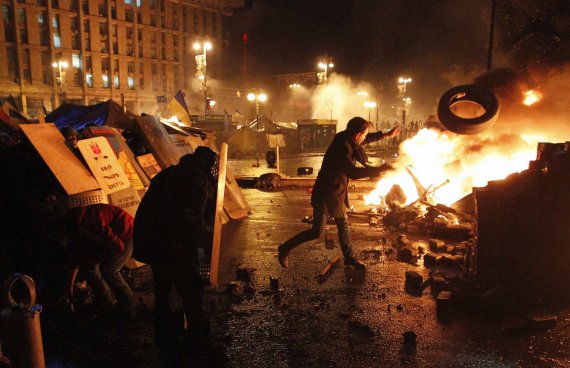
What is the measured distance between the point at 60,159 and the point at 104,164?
769 millimetres

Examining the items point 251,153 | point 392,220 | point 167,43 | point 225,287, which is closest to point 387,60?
point 167,43

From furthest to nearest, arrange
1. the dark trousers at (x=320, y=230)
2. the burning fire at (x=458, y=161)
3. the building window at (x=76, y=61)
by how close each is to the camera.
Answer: the building window at (x=76, y=61), the burning fire at (x=458, y=161), the dark trousers at (x=320, y=230)

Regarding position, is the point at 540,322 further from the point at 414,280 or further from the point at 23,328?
the point at 23,328

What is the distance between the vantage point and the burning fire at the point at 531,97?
424 inches

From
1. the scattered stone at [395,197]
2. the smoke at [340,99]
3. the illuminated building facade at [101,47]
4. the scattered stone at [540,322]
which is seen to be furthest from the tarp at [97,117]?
the smoke at [340,99]

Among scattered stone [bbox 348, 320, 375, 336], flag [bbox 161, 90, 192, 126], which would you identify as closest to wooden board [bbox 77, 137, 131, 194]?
scattered stone [bbox 348, 320, 375, 336]

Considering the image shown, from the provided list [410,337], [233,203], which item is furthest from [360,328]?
[233,203]

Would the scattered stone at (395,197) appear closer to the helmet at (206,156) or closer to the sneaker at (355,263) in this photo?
the sneaker at (355,263)

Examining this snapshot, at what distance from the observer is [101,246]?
15.0 ft

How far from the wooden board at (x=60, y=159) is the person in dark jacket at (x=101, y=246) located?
151 cm

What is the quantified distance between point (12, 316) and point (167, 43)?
2758 inches

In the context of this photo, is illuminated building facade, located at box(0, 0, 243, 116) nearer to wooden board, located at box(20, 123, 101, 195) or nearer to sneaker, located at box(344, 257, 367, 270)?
wooden board, located at box(20, 123, 101, 195)

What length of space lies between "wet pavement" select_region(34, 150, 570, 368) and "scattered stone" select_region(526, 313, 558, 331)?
0.05 meters

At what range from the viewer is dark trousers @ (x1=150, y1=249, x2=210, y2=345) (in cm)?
403
